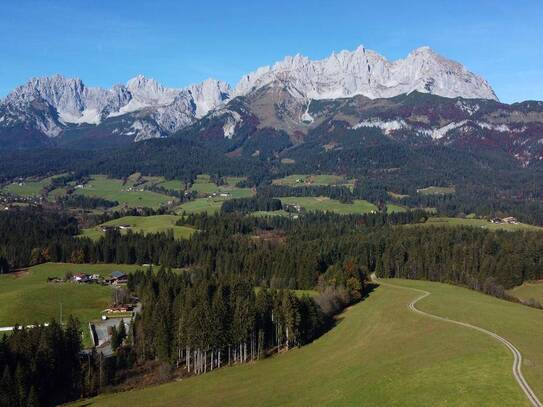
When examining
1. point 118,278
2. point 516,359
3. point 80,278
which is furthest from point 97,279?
point 516,359

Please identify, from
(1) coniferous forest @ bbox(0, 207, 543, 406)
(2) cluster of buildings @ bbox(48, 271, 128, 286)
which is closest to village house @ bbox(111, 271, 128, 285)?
(2) cluster of buildings @ bbox(48, 271, 128, 286)

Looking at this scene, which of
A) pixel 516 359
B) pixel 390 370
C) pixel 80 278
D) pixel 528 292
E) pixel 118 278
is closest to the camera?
pixel 516 359

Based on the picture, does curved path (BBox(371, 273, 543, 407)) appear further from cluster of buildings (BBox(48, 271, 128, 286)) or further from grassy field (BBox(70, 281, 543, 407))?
cluster of buildings (BBox(48, 271, 128, 286))

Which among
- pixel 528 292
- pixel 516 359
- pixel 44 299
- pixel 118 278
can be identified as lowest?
pixel 528 292

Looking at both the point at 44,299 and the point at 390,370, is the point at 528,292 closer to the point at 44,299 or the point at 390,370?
the point at 390,370

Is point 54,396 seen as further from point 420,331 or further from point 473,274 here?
point 473,274

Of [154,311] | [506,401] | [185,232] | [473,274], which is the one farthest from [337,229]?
[506,401]
